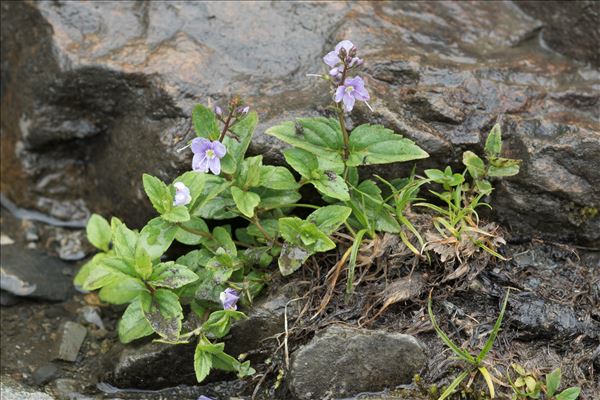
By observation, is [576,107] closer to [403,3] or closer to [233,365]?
[403,3]

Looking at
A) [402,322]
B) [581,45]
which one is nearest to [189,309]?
[402,322]

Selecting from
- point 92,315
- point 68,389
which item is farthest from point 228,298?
point 92,315

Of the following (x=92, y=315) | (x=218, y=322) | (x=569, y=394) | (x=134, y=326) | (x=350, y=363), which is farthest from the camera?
(x=92, y=315)

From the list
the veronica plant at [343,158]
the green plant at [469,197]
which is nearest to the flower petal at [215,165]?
the veronica plant at [343,158]

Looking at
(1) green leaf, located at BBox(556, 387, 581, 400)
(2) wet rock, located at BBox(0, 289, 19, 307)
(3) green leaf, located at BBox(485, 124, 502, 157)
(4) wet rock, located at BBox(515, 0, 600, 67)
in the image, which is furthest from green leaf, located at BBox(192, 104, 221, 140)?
(4) wet rock, located at BBox(515, 0, 600, 67)

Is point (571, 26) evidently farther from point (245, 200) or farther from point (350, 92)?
point (245, 200)

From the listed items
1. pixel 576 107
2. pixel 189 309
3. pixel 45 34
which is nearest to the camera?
pixel 189 309
